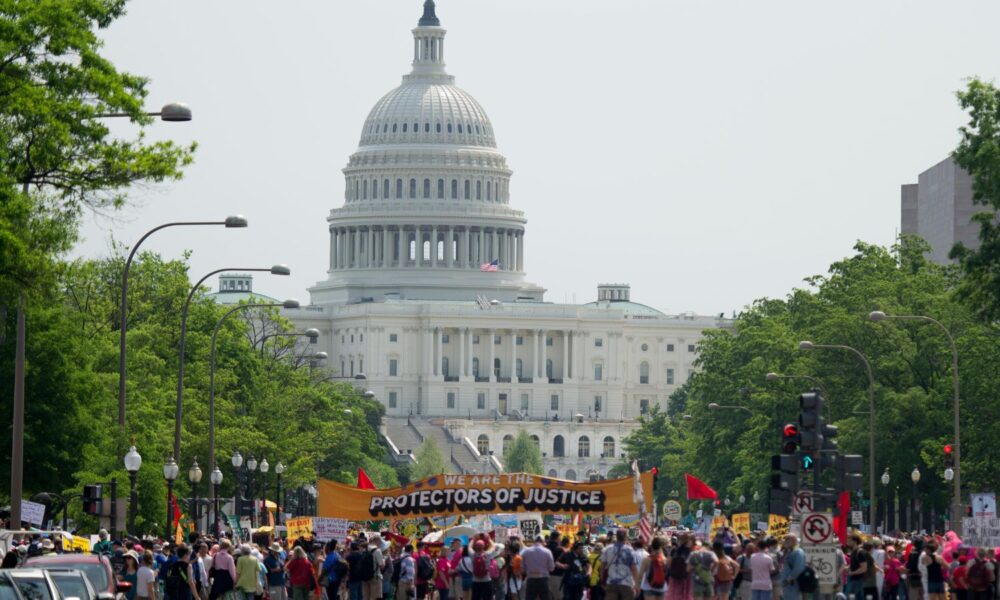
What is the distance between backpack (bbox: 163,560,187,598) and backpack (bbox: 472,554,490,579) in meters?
5.35

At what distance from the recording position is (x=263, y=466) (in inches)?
3543

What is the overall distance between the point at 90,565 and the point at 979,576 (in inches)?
588

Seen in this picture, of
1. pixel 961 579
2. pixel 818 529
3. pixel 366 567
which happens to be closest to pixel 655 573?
pixel 818 529

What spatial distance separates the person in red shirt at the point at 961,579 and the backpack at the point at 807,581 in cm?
466

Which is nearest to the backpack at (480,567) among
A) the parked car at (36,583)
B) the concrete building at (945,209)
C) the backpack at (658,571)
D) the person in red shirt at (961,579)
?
the backpack at (658,571)

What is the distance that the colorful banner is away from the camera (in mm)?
56250

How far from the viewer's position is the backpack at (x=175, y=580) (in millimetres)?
43219

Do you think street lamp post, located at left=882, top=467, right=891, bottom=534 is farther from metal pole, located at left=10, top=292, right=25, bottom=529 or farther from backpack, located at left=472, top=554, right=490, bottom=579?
metal pole, located at left=10, top=292, right=25, bottom=529

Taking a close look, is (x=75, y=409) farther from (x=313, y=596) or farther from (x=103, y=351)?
(x=313, y=596)

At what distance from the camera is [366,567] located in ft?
157

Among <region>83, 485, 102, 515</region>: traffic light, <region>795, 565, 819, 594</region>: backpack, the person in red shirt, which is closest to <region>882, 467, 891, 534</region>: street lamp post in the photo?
the person in red shirt

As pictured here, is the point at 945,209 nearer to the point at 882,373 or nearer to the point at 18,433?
the point at 882,373

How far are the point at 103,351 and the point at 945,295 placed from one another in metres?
32.4

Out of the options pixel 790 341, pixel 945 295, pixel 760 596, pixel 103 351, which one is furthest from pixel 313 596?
pixel 790 341
